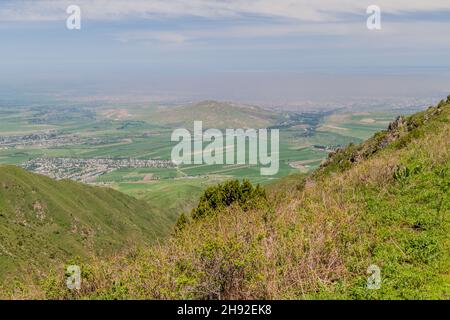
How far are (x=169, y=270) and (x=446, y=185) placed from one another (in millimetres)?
9628

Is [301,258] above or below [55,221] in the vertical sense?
above

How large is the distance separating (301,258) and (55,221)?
86.9 metres

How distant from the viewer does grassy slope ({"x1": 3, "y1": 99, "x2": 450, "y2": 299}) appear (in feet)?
29.2

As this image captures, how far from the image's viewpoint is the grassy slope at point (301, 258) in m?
8.91

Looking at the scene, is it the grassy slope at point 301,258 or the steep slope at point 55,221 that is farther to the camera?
the steep slope at point 55,221

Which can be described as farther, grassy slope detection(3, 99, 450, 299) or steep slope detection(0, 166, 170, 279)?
steep slope detection(0, 166, 170, 279)

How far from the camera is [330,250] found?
10.1m

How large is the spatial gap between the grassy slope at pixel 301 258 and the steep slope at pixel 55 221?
40877mm

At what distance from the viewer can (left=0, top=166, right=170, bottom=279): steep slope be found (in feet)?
206

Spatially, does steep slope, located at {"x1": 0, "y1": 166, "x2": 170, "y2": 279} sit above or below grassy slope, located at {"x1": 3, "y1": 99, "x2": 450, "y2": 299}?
below

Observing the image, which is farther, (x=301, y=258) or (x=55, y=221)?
(x=55, y=221)

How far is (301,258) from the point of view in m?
9.85

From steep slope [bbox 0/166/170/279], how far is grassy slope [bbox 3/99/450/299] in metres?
40.9
